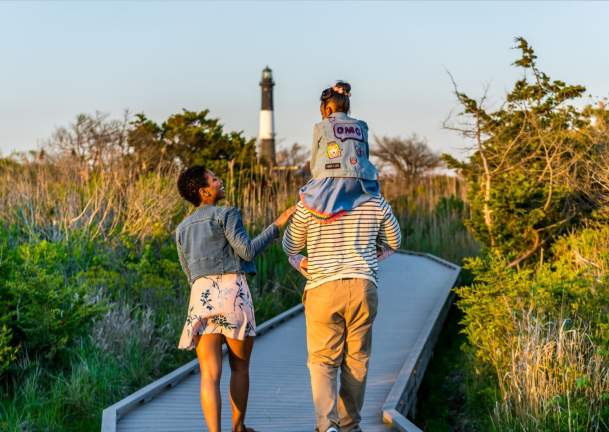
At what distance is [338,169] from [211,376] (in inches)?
56.3

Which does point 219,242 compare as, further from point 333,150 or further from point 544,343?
point 544,343

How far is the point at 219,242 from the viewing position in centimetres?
530

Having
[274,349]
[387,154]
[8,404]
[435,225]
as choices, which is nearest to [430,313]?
[274,349]

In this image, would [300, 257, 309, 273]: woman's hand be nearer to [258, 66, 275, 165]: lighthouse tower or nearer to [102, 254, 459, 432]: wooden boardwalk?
[102, 254, 459, 432]: wooden boardwalk

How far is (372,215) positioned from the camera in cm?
494

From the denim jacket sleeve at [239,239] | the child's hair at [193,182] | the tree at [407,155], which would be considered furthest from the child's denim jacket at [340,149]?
the tree at [407,155]

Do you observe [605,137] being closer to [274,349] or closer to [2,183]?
[274,349]

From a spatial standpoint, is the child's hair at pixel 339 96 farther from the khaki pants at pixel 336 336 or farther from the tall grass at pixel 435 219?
the tall grass at pixel 435 219

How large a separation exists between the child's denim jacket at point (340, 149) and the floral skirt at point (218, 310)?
0.90 m

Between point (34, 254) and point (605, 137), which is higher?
A: point (605, 137)

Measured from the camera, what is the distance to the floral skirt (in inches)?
207

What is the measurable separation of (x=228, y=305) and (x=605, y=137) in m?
10.9

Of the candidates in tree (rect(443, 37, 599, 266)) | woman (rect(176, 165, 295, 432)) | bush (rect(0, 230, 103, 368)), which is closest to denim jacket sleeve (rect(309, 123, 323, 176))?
woman (rect(176, 165, 295, 432))

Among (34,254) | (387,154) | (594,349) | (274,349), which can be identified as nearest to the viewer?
(594,349)
